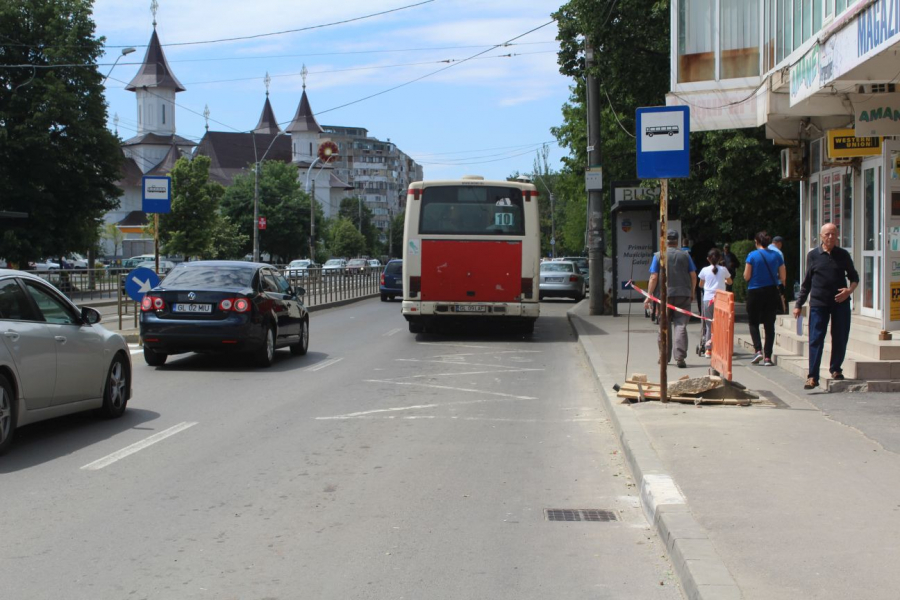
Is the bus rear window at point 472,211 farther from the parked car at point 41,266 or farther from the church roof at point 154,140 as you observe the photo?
the church roof at point 154,140

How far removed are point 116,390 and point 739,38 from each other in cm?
1334

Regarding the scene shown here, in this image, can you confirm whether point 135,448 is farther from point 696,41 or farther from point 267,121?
point 267,121

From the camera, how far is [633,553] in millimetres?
5617

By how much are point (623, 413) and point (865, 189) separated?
22.4 feet

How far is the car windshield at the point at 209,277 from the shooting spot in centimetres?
1452

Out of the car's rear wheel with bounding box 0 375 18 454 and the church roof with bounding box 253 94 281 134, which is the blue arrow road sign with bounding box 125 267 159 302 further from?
the church roof with bounding box 253 94 281 134

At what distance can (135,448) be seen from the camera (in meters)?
8.52

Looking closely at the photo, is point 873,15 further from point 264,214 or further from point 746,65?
point 264,214

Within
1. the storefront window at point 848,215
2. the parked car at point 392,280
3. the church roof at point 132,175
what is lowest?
the parked car at point 392,280

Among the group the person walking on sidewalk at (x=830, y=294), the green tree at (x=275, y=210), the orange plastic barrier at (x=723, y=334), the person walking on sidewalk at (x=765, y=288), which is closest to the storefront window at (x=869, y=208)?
the person walking on sidewalk at (x=765, y=288)

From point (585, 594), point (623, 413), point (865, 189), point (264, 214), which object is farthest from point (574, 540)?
point (264, 214)

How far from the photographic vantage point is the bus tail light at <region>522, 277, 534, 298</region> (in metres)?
19.6

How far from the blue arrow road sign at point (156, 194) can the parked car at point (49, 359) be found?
36.2ft

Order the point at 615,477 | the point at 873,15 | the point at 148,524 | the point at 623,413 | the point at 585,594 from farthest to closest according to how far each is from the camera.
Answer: the point at 873,15 → the point at 623,413 → the point at 615,477 → the point at 148,524 → the point at 585,594
